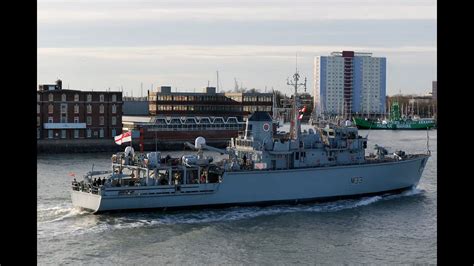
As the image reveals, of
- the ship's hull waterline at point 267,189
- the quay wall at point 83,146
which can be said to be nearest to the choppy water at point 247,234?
the ship's hull waterline at point 267,189

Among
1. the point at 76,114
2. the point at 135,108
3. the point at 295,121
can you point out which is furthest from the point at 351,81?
the point at 295,121

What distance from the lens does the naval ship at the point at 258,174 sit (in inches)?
979

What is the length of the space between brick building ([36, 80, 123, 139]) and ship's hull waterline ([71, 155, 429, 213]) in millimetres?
29750

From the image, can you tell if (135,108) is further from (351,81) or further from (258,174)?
(351,81)

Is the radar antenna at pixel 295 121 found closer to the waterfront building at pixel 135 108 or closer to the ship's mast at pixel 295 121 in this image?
the ship's mast at pixel 295 121

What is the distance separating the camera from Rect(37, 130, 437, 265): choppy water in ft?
59.6

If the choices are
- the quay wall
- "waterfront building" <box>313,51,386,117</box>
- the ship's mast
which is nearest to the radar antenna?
the ship's mast

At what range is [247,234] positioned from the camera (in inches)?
849

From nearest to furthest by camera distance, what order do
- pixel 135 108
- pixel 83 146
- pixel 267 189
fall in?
1. pixel 267 189
2. pixel 83 146
3. pixel 135 108

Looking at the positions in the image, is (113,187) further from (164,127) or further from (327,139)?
(164,127)

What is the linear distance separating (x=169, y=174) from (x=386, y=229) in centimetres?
828

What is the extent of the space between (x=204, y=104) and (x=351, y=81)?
2738 inches

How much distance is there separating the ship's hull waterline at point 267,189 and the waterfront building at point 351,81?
107 metres
